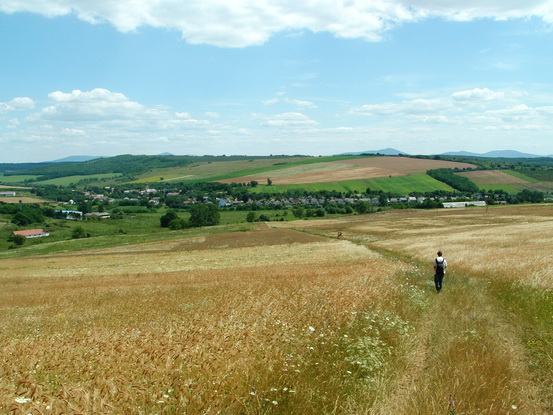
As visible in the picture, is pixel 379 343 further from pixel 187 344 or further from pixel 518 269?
pixel 518 269

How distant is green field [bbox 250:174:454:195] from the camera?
153750 millimetres

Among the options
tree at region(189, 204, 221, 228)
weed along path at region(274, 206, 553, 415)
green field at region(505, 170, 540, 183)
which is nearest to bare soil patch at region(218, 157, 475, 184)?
green field at region(505, 170, 540, 183)

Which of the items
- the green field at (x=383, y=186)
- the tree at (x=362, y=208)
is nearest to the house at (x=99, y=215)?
the green field at (x=383, y=186)

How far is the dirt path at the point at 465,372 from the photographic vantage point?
234 inches

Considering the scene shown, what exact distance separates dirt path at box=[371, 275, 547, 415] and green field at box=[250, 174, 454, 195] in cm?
14493

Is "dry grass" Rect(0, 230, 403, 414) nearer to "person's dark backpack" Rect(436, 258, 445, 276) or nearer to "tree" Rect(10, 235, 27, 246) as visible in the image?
"person's dark backpack" Rect(436, 258, 445, 276)

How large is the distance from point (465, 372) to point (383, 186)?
155 m

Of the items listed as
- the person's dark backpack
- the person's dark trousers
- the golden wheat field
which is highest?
the golden wheat field

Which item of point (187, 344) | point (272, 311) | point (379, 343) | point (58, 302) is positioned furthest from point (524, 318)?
point (58, 302)

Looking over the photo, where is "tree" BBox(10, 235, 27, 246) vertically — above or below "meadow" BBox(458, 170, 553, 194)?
below

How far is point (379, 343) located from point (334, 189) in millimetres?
150550

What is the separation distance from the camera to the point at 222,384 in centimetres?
576

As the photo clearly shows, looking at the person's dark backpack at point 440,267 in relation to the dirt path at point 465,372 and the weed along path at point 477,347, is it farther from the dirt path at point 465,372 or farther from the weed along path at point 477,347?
the dirt path at point 465,372

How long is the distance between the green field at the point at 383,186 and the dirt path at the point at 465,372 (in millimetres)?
144929
